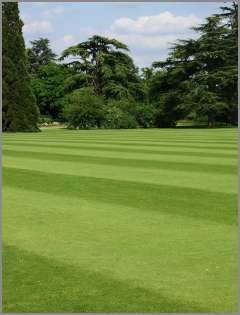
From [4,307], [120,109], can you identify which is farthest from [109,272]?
[120,109]

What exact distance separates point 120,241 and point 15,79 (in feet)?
121

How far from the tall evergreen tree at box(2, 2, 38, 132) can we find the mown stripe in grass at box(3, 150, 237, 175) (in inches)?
987

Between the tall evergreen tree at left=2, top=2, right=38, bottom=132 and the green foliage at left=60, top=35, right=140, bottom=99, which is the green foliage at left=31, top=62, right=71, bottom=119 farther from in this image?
the tall evergreen tree at left=2, top=2, right=38, bottom=132

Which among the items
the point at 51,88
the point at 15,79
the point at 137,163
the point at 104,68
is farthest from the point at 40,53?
the point at 137,163

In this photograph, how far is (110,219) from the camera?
7320mm

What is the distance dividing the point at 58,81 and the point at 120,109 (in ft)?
53.3

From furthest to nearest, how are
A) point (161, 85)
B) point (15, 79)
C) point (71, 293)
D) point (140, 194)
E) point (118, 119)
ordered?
point (161, 85)
point (118, 119)
point (15, 79)
point (140, 194)
point (71, 293)

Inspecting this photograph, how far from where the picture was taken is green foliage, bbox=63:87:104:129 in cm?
4909

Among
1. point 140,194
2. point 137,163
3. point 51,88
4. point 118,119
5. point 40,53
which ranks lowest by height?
point 140,194

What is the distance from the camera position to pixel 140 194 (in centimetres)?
922

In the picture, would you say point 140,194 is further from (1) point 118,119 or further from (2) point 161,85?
(2) point 161,85

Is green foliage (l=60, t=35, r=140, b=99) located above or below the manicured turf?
above

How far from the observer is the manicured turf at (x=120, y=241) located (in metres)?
4.63

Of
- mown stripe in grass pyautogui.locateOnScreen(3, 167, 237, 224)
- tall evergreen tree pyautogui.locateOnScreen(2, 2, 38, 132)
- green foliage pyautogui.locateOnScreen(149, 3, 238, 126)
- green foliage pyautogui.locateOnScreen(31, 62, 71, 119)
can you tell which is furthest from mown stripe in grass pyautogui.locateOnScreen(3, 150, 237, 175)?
green foliage pyautogui.locateOnScreen(31, 62, 71, 119)
